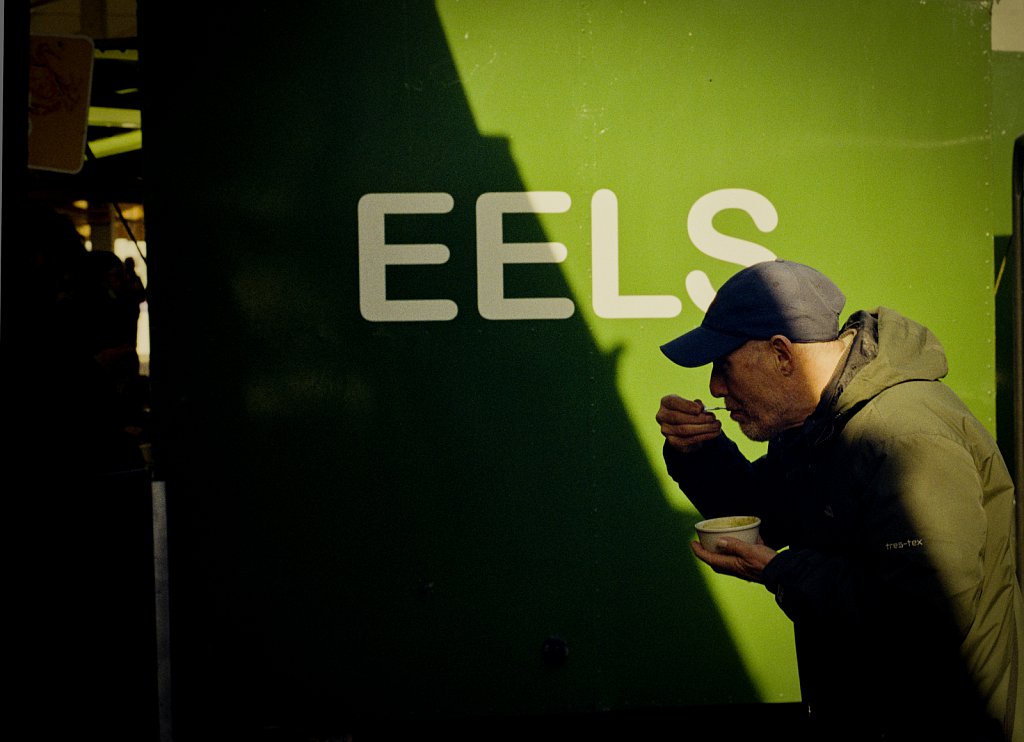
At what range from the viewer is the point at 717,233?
2.80 meters

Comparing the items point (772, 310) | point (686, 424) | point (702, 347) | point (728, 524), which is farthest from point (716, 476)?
point (772, 310)

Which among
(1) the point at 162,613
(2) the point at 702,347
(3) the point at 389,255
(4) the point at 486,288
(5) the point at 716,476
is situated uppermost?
(3) the point at 389,255

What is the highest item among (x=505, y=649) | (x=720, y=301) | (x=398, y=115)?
(x=398, y=115)

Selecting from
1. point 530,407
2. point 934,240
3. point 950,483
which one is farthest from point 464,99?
point 950,483

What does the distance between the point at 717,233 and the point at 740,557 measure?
126cm

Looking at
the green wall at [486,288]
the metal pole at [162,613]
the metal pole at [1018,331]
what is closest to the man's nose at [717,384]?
the green wall at [486,288]

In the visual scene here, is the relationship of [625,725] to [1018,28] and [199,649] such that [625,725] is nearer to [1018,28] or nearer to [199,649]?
[199,649]

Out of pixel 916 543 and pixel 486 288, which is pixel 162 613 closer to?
pixel 486 288

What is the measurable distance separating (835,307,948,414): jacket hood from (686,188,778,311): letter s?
3.11ft

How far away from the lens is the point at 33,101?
135 inches

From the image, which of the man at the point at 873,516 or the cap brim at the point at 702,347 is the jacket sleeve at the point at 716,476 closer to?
the man at the point at 873,516

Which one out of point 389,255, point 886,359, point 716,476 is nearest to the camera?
point 886,359

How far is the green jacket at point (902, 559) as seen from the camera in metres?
1.58

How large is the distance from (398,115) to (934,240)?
1.81 meters
